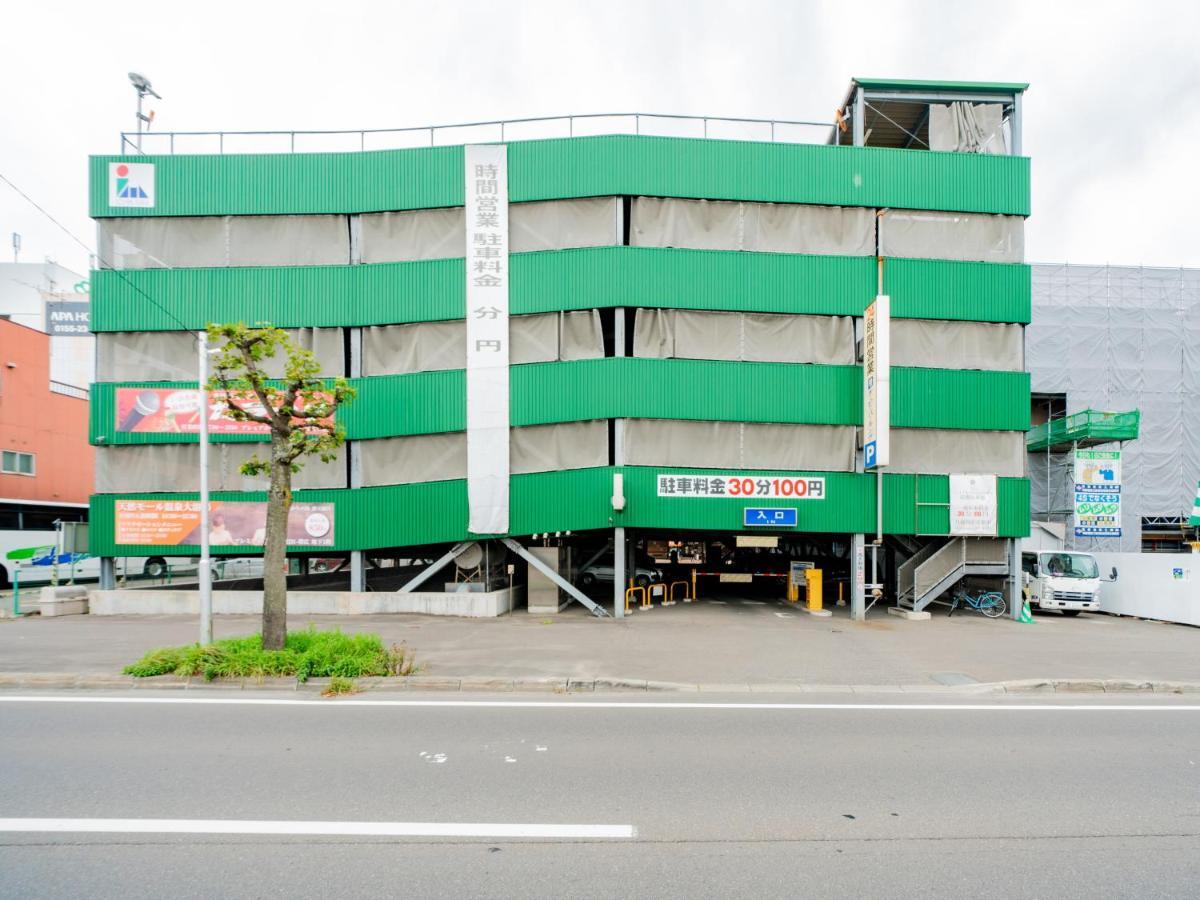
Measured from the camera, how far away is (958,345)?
62.8 ft

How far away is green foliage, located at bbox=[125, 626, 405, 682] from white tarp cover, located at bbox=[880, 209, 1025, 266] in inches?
692

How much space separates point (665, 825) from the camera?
16.4 ft

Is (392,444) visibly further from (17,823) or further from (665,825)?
(665,825)

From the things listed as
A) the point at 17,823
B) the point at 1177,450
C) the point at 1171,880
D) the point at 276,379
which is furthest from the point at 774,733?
the point at 1177,450

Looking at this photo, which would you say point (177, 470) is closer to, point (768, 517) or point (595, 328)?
point (595, 328)

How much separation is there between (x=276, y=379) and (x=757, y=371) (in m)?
13.9

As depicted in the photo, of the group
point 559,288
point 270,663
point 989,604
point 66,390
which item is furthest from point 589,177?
point 66,390

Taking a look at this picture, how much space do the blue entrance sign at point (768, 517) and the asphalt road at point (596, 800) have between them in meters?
10.0

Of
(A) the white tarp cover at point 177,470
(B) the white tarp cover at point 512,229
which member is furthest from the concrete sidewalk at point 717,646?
(B) the white tarp cover at point 512,229

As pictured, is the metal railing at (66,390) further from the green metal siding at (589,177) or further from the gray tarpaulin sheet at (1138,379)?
the gray tarpaulin sheet at (1138,379)

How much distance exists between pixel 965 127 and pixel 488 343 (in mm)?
15612

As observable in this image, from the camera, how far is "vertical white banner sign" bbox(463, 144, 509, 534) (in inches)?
725

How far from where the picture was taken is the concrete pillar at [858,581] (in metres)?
17.7

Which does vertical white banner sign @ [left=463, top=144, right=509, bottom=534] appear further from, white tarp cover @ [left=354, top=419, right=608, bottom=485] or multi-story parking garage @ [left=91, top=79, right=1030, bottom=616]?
white tarp cover @ [left=354, top=419, right=608, bottom=485]
